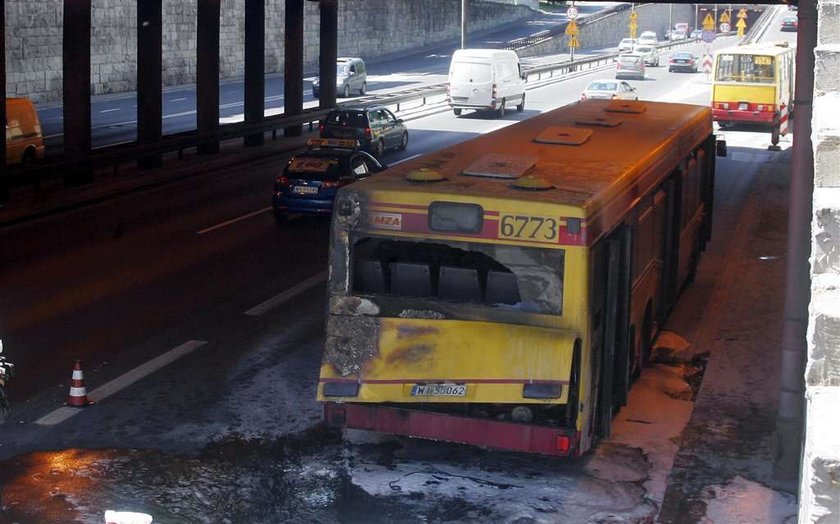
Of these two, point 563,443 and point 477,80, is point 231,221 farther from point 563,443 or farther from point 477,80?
point 477,80

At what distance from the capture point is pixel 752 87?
4262 centimetres

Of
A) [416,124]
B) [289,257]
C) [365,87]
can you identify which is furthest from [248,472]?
[365,87]

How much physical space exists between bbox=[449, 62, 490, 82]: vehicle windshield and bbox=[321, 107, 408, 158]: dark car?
11907 mm

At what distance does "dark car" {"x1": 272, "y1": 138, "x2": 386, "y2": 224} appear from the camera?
23.8 metres

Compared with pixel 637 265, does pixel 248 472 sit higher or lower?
lower

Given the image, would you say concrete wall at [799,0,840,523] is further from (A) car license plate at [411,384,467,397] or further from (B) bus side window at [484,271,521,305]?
(A) car license plate at [411,384,467,397]

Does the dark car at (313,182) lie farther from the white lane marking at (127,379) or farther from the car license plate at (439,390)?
the car license plate at (439,390)

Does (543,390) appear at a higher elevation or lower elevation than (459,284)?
lower

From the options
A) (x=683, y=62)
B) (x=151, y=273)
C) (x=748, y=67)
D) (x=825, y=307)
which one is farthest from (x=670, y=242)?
(x=683, y=62)

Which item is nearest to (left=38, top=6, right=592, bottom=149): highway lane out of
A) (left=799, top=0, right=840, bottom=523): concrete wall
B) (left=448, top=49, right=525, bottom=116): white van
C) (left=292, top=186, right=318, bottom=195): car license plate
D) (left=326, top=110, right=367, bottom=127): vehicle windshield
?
(left=326, top=110, right=367, bottom=127): vehicle windshield

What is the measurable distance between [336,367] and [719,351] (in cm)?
683

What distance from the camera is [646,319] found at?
1367 centimetres

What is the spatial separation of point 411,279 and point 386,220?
1.86ft

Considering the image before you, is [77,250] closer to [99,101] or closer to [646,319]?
[646,319]
